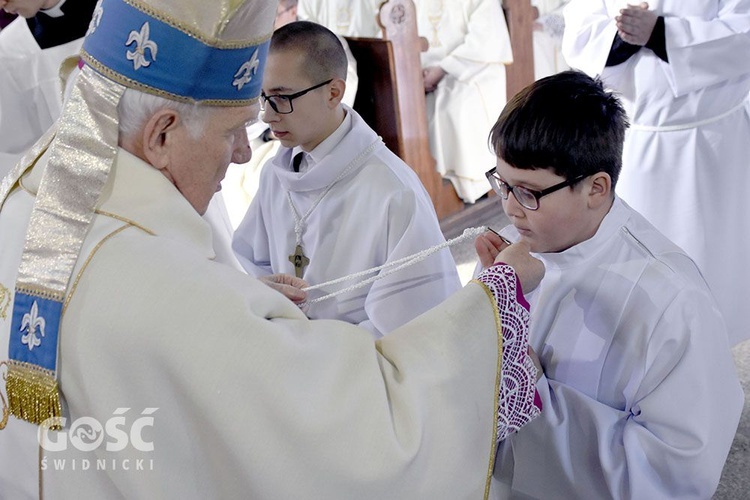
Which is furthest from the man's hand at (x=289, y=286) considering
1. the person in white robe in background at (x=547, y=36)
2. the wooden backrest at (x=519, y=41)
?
the person in white robe in background at (x=547, y=36)

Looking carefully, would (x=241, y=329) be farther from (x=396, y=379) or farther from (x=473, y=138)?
(x=473, y=138)

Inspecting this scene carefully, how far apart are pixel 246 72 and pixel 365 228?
1.05 m

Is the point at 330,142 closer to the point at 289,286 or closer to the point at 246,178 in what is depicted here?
the point at 289,286

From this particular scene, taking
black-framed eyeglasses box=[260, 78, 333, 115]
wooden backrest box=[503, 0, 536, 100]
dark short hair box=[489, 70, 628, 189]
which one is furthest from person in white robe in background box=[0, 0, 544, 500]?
wooden backrest box=[503, 0, 536, 100]

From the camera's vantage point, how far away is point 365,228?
263cm

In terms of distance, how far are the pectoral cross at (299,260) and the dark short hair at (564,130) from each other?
36.1 inches

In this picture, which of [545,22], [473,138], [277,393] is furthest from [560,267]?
[545,22]

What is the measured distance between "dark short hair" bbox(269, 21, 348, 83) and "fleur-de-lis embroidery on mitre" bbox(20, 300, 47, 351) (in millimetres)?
1319

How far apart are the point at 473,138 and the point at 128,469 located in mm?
4582

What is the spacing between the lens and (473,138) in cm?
579

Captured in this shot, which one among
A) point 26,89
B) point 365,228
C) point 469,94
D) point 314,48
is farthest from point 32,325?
point 469,94

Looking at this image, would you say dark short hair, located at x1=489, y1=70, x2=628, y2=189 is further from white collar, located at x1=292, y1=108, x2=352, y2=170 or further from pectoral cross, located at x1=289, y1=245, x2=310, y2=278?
pectoral cross, located at x1=289, y1=245, x2=310, y2=278

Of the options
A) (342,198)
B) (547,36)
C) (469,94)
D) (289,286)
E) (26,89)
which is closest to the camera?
(289,286)

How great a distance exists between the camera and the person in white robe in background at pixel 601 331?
1.81m
